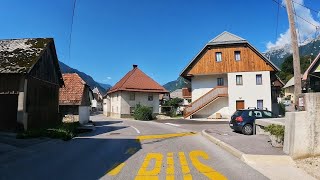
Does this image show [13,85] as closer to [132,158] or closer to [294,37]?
[132,158]

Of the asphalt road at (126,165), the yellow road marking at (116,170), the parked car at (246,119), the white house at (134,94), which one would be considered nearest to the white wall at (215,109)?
the white house at (134,94)

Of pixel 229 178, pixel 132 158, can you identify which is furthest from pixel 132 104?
pixel 229 178

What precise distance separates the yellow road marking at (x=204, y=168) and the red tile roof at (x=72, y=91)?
23.4 meters

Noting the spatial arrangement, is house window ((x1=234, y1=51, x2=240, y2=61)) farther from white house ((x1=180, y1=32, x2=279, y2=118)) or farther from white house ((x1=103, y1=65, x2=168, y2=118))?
white house ((x1=103, y1=65, x2=168, y2=118))

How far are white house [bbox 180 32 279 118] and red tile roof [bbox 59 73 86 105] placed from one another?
47.1 feet

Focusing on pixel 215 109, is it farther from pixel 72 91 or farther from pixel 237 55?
pixel 72 91

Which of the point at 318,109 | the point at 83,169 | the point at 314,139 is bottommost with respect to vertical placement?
the point at 83,169

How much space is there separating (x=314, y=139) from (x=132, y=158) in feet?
19.4

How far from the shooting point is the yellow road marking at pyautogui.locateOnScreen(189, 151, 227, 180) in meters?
8.38

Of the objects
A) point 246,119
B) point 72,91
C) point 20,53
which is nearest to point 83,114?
point 72,91

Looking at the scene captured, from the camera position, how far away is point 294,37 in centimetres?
1232

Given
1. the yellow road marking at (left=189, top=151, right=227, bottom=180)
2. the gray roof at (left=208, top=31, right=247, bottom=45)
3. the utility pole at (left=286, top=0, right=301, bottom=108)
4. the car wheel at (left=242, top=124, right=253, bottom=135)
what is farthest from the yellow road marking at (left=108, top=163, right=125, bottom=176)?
the gray roof at (left=208, top=31, right=247, bottom=45)

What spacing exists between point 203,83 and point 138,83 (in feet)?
46.4

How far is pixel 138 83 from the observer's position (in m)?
55.2
